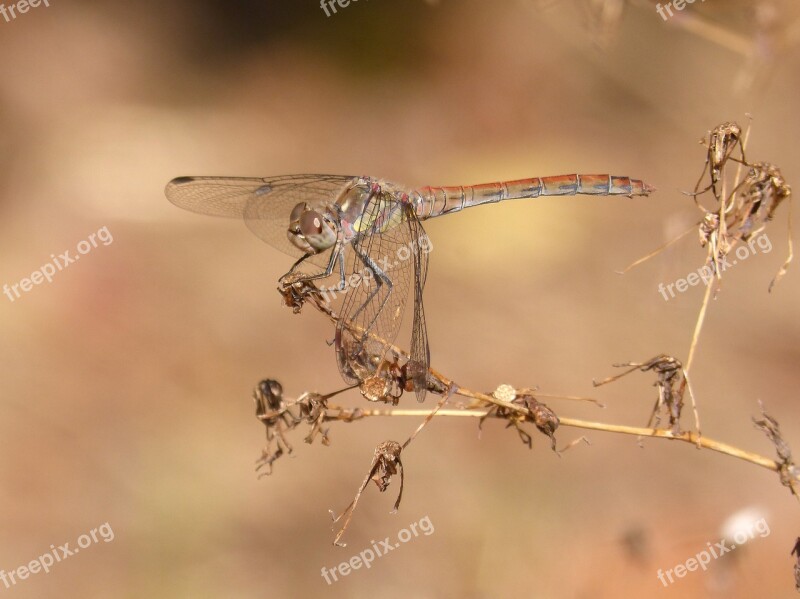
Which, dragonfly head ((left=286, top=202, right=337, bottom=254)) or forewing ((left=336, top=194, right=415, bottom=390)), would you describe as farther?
dragonfly head ((left=286, top=202, right=337, bottom=254))

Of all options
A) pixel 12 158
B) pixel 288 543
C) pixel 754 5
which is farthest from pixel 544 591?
pixel 12 158

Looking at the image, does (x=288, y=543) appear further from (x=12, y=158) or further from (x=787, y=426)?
(x=12, y=158)
